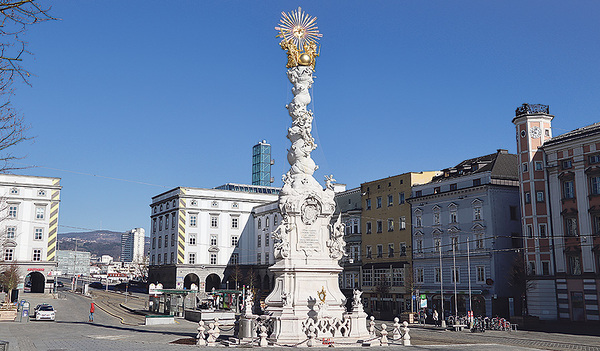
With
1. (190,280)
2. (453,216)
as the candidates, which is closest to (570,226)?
(453,216)

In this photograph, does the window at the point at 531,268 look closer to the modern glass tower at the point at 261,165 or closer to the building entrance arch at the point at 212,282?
the building entrance arch at the point at 212,282

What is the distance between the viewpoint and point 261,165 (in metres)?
188

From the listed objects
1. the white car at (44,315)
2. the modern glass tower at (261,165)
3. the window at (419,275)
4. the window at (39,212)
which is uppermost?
the modern glass tower at (261,165)

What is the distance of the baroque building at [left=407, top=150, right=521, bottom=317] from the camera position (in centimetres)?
5816

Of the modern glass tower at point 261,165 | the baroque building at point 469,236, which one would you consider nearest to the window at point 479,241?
the baroque building at point 469,236

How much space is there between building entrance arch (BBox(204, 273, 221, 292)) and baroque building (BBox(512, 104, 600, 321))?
54414 mm

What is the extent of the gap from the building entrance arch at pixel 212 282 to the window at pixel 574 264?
5870 cm

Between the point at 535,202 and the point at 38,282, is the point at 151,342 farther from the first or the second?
the point at 38,282

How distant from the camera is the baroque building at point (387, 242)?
6850 centimetres

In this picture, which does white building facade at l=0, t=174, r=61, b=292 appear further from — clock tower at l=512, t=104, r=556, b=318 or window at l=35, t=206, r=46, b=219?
clock tower at l=512, t=104, r=556, b=318

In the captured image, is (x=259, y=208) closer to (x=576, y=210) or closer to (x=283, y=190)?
(x=576, y=210)

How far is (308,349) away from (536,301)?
36169mm

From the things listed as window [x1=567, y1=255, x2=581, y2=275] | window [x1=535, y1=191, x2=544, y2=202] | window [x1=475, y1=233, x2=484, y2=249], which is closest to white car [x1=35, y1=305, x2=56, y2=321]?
window [x1=475, y1=233, x2=484, y2=249]

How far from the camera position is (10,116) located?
14.8m
